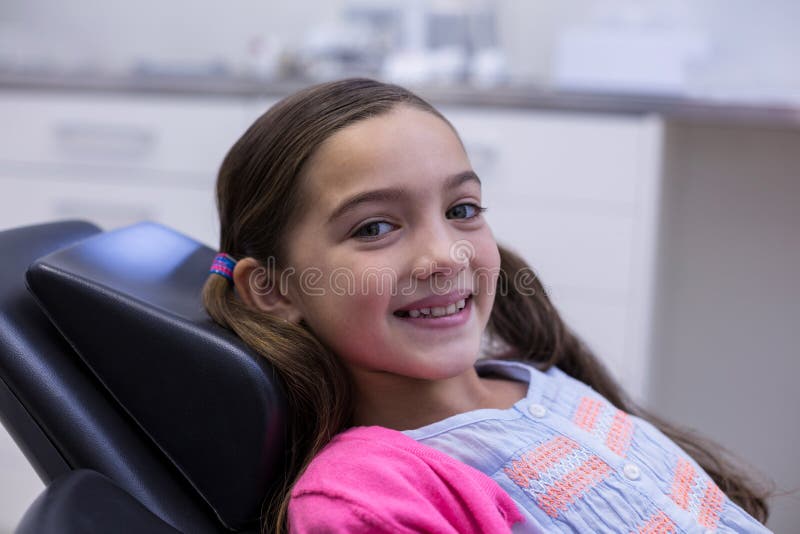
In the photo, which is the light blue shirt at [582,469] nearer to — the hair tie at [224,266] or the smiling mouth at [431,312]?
the smiling mouth at [431,312]

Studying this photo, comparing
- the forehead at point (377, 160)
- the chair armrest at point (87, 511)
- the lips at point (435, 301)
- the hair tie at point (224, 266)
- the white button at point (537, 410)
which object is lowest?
the white button at point (537, 410)

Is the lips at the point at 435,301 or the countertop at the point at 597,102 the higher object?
the countertop at the point at 597,102

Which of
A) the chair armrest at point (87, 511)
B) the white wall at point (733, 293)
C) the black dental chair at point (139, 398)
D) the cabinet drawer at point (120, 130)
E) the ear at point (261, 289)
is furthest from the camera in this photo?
the white wall at point (733, 293)

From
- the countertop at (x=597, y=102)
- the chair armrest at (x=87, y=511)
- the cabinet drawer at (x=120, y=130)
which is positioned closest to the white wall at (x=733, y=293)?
the countertop at (x=597, y=102)

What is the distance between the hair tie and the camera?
89cm

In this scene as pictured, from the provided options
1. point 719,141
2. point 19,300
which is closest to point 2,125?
point 19,300

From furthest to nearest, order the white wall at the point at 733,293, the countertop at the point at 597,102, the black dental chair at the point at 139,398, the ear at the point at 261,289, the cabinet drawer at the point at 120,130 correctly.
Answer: the white wall at the point at 733,293, the cabinet drawer at the point at 120,130, the countertop at the point at 597,102, the ear at the point at 261,289, the black dental chair at the point at 139,398

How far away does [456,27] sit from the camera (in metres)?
2.18

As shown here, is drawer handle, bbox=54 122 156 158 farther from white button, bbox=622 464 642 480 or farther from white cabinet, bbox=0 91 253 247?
white button, bbox=622 464 642 480

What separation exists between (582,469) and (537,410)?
0.26ft

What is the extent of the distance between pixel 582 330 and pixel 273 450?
1156 millimetres

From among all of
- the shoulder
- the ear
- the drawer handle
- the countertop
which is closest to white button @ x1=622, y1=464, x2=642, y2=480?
the shoulder

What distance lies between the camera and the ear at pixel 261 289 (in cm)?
A: 89

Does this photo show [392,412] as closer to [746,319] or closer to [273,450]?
[273,450]
